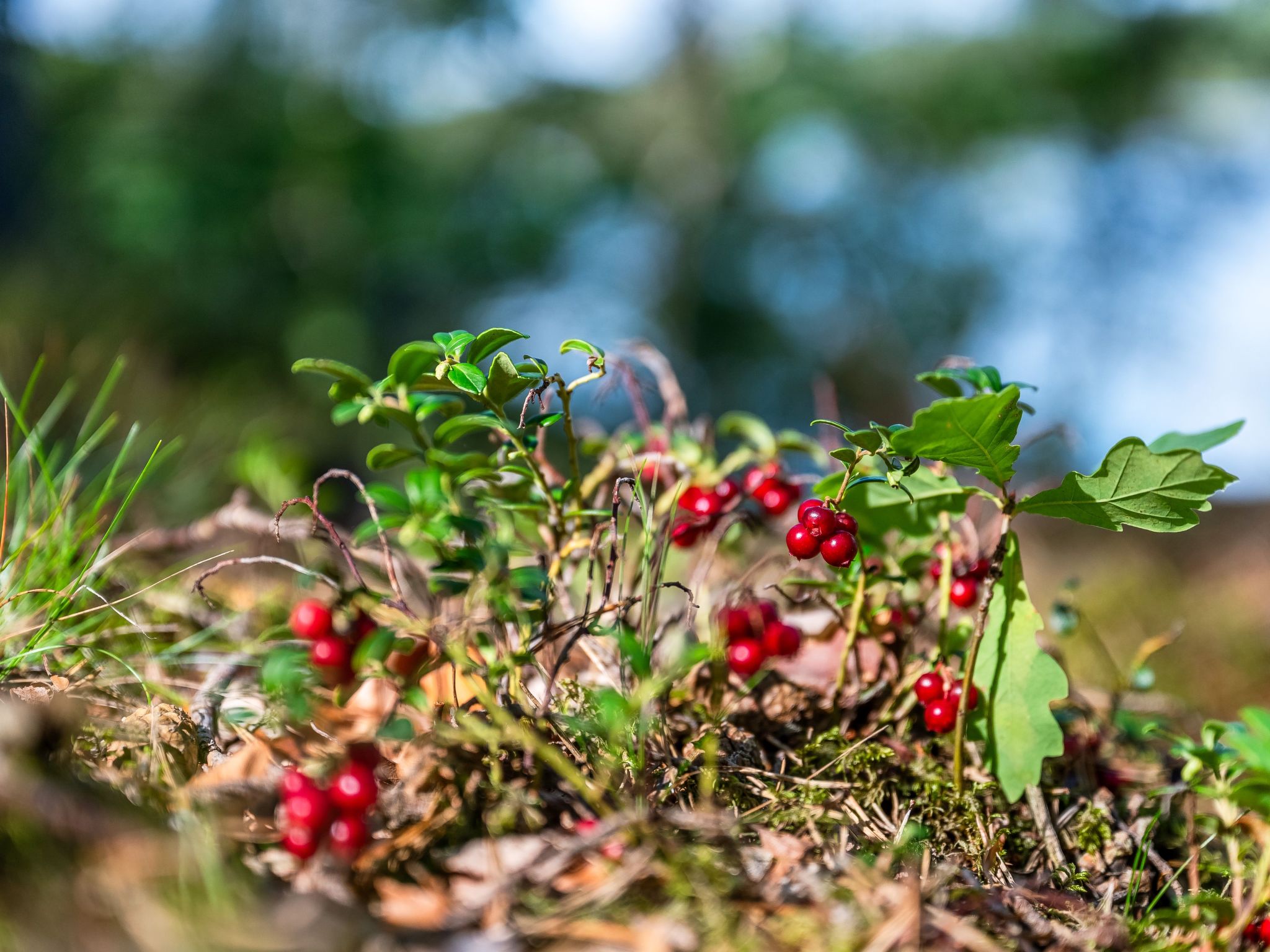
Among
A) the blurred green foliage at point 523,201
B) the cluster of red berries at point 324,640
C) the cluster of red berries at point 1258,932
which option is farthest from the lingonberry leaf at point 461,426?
the blurred green foliage at point 523,201

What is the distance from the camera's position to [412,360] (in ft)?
2.46

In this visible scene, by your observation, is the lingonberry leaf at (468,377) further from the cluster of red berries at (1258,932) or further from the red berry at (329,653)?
the cluster of red berries at (1258,932)

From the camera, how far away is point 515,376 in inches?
27.8

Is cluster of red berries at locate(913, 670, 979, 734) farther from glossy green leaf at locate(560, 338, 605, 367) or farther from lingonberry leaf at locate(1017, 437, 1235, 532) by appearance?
glossy green leaf at locate(560, 338, 605, 367)

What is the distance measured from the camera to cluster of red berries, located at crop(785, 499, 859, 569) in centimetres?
68

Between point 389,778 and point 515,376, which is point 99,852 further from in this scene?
point 515,376

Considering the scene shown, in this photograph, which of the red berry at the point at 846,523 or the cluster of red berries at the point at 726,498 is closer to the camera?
the red berry at the point at 846,523

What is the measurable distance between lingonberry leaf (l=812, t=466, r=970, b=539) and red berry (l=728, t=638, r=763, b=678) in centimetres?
15

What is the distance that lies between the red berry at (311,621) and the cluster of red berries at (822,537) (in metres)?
0.35

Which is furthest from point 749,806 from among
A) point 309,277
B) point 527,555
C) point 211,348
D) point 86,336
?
point 309,277

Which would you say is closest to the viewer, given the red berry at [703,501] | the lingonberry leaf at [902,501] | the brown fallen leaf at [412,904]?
the brown fallen leaf at [412,904]

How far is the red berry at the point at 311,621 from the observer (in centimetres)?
56

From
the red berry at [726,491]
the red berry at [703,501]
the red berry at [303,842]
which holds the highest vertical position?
the red berry at [726,491]

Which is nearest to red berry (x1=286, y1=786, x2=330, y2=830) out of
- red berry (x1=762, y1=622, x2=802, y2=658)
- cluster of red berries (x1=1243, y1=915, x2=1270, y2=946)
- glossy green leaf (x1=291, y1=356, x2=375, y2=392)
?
glossy green leaf (x1=291, y1=356, x2=375, y2=392)
